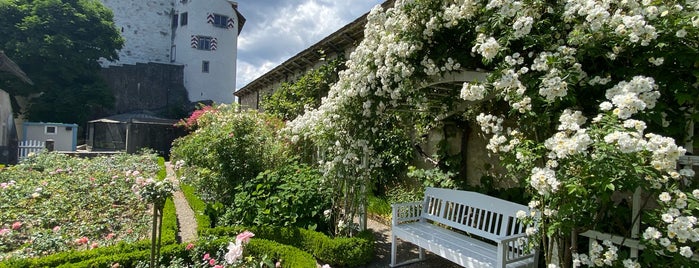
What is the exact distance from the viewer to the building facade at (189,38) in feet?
103

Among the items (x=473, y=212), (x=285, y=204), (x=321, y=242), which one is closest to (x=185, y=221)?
(x=285, y=204)

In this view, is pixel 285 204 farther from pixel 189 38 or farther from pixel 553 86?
pixel 189 38

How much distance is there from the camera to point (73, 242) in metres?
4.22

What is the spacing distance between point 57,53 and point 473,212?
109ft

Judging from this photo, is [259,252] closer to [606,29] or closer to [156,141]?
[606,29]

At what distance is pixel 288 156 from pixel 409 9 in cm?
395

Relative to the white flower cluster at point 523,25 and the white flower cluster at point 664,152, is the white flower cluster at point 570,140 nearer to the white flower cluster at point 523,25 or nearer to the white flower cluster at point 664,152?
the white flower cluster at point 664,152

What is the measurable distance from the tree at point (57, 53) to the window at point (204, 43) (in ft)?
22.6

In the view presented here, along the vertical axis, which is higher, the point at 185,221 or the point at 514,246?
the point at 514,246

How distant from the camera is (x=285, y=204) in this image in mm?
4707

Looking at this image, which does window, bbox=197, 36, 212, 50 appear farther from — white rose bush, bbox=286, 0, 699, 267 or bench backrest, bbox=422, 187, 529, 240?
white rose bush, bbox=286, 0, 699, 267

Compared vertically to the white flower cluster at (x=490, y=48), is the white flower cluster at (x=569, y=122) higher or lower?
lower

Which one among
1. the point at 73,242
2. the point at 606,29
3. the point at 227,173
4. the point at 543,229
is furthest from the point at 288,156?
the point at 606,29

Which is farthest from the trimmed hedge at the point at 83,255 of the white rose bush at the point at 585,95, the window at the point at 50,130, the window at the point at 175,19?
the window at the point at 175,19
